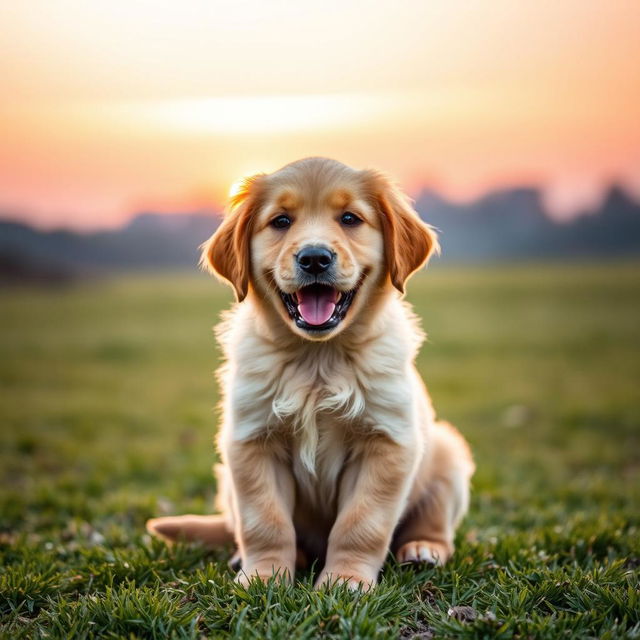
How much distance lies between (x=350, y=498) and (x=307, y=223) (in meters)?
1.29

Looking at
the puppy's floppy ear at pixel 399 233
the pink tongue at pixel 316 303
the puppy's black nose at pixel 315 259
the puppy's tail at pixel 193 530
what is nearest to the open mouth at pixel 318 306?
the pink tongue at pixel 316 303

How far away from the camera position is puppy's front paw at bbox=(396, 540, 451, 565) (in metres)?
3.60

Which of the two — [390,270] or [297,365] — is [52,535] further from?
[390,270]

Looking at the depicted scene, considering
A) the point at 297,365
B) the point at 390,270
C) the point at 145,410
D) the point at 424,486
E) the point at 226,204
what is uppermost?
the point at 226,204

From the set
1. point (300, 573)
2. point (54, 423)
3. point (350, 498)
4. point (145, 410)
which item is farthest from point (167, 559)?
point (145, 410)

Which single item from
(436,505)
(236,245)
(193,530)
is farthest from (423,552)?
(236,245)

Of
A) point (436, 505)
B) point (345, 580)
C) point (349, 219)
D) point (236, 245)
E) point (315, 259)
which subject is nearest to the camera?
point (345, 580)

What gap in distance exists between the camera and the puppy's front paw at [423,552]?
142 inches

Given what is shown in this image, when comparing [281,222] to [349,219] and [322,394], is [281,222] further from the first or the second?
[322,394]

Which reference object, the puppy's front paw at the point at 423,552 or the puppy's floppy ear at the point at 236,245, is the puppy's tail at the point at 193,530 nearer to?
the puppy's front paw at the point at 423,552

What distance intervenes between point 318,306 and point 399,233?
1.93 ft

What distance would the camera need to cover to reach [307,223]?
3.52 meters

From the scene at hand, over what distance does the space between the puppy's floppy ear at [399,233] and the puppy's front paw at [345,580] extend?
134cm

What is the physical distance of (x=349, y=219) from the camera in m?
3.59
